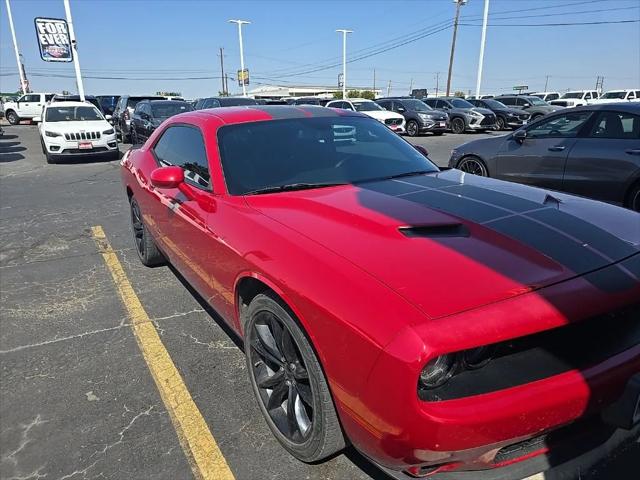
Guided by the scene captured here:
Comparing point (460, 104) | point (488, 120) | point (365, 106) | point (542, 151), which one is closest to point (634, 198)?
point (542, 151)

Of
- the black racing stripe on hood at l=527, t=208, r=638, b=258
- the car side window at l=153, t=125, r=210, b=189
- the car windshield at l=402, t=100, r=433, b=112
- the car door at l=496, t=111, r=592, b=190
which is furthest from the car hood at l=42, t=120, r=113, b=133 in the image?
the black racing stripe on hood at l=527, t=208, r=638, b=258

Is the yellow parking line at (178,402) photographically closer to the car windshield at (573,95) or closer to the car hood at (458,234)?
the car hood at (458,234)

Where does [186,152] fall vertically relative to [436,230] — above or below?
above

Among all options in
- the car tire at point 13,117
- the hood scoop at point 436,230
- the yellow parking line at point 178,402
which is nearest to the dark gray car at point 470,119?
the yellow parking line at point 178,402

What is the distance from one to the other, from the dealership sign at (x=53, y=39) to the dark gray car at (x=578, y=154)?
78.7 ft

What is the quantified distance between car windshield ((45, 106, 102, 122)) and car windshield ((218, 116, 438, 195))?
12.5 m

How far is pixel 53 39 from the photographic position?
78.3 ft

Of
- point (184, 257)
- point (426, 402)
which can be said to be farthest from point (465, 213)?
point (184, 257)

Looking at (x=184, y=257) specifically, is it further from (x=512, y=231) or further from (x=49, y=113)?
(x=49, y=113)

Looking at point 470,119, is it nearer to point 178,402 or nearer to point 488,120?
point 488,120

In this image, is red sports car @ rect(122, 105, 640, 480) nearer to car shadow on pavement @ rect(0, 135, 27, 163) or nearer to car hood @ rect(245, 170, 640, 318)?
car hood @ rect(245, 170, 640, 318)

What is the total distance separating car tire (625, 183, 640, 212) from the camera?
570 cm

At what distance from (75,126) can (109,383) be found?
12228 mm

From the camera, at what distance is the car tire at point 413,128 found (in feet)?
67.5
